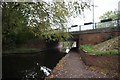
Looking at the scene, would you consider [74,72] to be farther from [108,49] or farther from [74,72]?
[108,49]

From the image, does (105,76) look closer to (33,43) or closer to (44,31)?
(44,31)

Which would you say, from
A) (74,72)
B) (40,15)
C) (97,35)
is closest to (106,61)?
(74,72)

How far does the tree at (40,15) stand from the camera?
9.27 meters

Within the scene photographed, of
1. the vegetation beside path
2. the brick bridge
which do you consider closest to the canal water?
the vegetation beside path

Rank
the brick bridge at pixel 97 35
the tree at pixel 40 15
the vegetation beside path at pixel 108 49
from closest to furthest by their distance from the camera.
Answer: the tree at pixel 40 15
the vegetation beside path at pixel 108 49
the brick bridge at pixel 97 35

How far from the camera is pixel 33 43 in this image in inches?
1726

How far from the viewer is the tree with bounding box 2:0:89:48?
9266 millimetres

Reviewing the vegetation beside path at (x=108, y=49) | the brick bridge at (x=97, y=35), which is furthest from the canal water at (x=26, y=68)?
the brick bridge at (x=97, y=35)

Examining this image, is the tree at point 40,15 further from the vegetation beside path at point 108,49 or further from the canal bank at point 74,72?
the vegetation beside path at point 108,49

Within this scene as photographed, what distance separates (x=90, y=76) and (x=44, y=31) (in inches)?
150

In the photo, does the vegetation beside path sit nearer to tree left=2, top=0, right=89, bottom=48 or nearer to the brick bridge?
tree left=2, top=0, right=89, bottom=48

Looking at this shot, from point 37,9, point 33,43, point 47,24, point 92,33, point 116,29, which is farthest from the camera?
point 33,43

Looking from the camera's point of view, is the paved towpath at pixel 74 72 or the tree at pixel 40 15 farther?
the paved towpath at pixel 74 72

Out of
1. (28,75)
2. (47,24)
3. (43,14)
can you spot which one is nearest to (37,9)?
(43,14)
